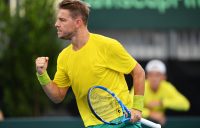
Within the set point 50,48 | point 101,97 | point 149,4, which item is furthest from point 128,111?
point 149,4

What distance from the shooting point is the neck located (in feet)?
20.5

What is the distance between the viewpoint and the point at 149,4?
41.3 feet

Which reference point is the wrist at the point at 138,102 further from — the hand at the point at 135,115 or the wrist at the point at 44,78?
the wrist at the point at 44,78

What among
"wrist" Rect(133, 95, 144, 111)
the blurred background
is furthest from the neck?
the blurred background

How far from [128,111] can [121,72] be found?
0.38m

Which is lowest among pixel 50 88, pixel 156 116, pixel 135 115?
pixel 156 116

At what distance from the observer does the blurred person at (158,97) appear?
9.56m

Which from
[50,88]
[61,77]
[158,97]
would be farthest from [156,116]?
[50,88]

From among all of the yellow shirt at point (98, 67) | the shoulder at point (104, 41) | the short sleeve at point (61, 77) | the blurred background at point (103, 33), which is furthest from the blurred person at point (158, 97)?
the shoulder at point (104, 41)

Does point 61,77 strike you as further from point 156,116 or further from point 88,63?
point 156,116

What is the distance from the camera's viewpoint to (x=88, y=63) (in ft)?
20.4

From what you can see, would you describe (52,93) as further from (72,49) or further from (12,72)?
(12,72)

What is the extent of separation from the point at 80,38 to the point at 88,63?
22cm

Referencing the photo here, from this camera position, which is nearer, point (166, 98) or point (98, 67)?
point (98, 67)
